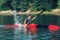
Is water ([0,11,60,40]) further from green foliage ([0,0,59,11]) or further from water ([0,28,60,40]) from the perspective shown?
green foliage ([0,0,59,11])

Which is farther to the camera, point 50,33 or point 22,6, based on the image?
point 22,6

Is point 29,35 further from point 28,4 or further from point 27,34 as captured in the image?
point 28,4

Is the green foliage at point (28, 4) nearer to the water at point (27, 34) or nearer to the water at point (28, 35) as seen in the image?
the water at point (27, 34)

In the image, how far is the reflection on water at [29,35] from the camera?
2502 cm

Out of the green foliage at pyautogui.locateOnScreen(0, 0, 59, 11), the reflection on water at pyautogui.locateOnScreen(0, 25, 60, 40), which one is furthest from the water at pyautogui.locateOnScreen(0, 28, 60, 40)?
the green foliage at pyautogui.locateOnScreen(0, 0, 59, 11)

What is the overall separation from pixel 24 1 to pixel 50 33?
3680cm

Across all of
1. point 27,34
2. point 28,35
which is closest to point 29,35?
point 28,35

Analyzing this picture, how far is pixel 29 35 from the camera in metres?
26.8

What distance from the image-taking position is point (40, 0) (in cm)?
6209

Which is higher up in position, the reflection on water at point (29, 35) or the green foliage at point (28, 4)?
the green foliage at point (28, 4)

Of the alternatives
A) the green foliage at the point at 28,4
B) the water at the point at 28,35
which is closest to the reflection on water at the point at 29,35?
the water at the point at 28,35

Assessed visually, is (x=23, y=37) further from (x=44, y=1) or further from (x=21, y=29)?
(x=44, y=1)

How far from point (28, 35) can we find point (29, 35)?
0.08 m

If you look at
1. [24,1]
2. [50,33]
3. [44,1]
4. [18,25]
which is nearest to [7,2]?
[24,1]
